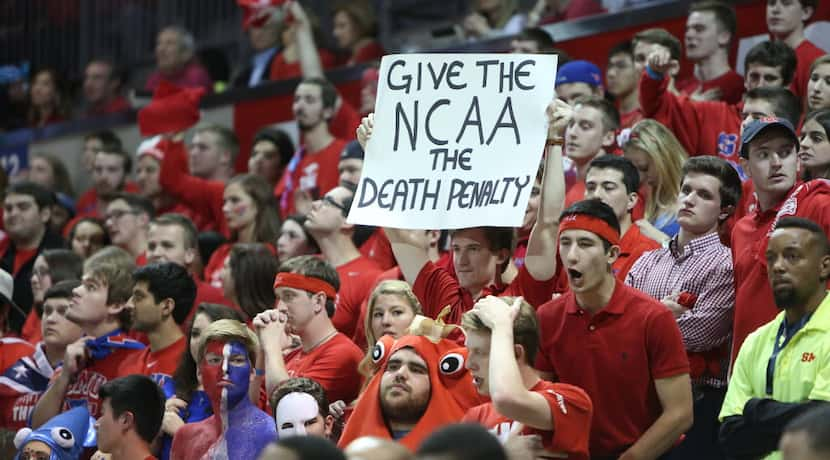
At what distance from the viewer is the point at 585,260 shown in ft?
20.9

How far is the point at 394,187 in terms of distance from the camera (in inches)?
270

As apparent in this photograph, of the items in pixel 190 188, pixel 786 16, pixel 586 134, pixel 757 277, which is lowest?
pixel 757 277

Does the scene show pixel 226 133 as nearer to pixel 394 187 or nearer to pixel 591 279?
pixel 394 187

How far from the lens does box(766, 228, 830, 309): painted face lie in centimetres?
580

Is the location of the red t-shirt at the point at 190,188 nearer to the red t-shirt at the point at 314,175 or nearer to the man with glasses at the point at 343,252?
the red t-shirt at the point at 314,175

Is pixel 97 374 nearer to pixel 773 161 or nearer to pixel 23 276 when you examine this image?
pixel 23 276

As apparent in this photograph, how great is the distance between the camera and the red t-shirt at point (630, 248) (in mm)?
7352

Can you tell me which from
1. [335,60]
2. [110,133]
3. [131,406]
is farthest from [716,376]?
[110,133]

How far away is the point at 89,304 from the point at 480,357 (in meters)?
3.50

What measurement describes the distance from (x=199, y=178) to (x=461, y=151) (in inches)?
209

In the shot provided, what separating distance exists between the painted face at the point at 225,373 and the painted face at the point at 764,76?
3.38 metres

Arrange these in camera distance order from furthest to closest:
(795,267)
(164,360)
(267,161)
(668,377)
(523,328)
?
(267,161)
(164,360)
(668,377)
(523,328)
(795,267)

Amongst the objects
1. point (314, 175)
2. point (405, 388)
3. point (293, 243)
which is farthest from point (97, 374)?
point (314, 175)

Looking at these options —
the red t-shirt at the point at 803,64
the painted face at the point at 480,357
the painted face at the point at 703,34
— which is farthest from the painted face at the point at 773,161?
the painted face at the point at 703,34
